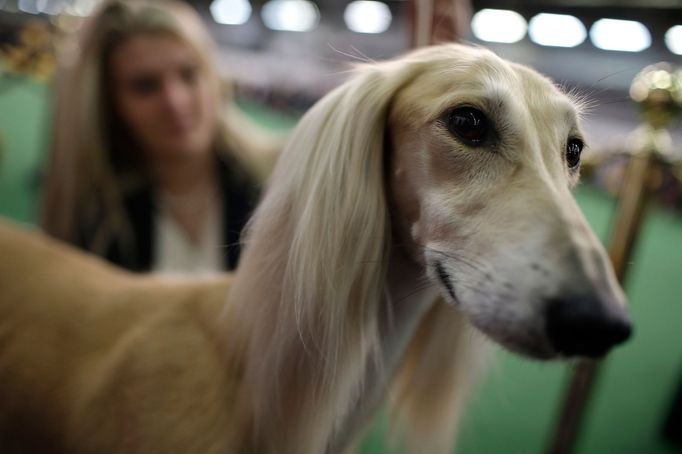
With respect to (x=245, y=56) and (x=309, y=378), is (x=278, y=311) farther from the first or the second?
(x=245, y=56)

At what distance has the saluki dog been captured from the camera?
45 centimetres

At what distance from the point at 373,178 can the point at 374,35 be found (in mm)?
2870

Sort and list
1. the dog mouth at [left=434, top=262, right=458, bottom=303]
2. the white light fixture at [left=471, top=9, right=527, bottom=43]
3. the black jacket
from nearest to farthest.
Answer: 1. the dog mouth at [left=434, top=262, right=458, bottom=303]
2. the black jacket
3. the white light fixture at [left=471, top=9, right=527, bottom=43]

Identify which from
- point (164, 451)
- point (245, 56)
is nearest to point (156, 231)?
point (164, 451)

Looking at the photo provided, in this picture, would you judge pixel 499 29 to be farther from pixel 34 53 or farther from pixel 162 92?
pixel 34 53

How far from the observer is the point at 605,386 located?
147 centimetres

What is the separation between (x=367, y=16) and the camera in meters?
3.29

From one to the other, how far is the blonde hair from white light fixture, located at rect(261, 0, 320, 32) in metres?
3.20

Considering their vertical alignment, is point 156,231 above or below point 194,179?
below

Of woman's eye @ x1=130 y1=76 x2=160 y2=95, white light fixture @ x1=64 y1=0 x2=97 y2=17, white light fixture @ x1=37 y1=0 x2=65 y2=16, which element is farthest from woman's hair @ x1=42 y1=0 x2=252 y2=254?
white light fixture @ x1=37 y1=0 x2=65 y2=16

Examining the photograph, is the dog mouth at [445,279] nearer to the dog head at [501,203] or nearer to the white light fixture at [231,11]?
the dog head at [501,203]

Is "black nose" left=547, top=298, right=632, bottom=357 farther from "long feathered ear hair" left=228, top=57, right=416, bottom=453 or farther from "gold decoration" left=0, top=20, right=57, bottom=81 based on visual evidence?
"gold decoration" left=0, top=20, right=57, bottom=81

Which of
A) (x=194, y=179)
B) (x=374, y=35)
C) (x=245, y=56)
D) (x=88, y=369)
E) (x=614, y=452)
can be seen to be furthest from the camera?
(x=245, y=56)

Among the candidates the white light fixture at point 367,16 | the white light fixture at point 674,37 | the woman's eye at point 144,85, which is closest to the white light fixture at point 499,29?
the white light fixture at point 674,37
